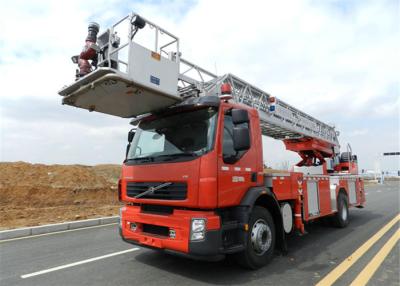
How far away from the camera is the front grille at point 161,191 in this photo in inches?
178

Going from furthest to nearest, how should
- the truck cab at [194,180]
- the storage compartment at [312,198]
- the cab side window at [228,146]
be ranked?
1. the storage compartment at [312,198]
2. the cab side window at [228,146]
3. the truck cab at [194,180]

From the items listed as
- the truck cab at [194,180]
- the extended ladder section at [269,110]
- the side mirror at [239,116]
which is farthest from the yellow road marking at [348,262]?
the extended ladder section at [269,110]

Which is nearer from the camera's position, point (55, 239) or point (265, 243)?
point (265, 243)

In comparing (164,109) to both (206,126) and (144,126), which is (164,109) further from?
(206,126)

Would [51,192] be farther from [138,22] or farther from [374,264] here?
[374,264]

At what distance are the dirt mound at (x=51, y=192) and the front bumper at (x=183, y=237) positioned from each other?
7.27 m

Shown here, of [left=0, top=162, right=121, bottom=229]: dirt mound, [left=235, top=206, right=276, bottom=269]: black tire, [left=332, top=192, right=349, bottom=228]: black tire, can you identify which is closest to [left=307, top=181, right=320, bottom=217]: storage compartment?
[left=332, top=192, right=349, bottom=228]: black tire

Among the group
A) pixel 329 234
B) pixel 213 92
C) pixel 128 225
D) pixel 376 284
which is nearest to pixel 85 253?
pixel 128 225

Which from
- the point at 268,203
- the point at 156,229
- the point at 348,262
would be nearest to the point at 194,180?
the point at 156,229

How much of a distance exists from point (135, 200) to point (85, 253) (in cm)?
188

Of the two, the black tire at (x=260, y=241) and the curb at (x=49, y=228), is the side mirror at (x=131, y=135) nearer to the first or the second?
the black tire at (x=260, y=241)

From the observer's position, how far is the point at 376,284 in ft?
14.0

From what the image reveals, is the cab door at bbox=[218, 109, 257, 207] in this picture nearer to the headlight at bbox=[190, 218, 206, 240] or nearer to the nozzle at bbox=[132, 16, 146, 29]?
the headlight at bbox=[190, 218, 206, 240]

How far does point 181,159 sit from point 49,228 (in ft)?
20.0
